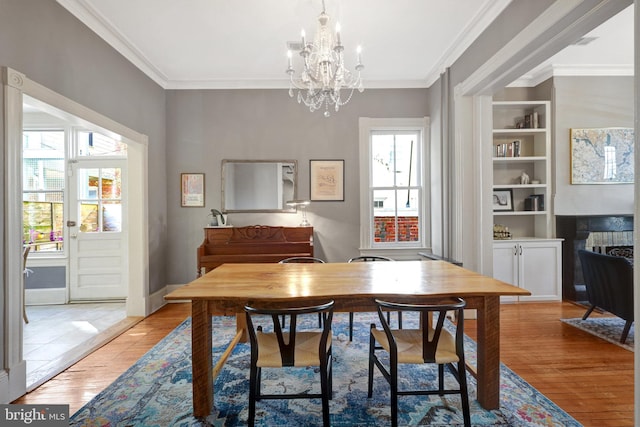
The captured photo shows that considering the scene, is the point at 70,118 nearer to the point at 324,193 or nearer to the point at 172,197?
the point at 172,197

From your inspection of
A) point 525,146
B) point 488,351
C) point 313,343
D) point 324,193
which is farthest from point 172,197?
point 525,146

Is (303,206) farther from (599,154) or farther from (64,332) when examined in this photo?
(599,154)

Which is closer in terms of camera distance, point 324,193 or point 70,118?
point 70,118

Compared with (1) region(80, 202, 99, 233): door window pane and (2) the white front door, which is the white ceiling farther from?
(1) region(80, 202, 99, 233): door window pane

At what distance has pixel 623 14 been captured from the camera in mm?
2896

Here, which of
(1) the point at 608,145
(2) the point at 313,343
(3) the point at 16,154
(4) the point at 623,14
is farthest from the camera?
(1) the point at 608,145

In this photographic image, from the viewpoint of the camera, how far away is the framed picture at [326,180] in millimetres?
4375

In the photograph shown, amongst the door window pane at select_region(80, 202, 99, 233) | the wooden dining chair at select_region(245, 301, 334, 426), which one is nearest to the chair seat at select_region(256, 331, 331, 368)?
the wooden dining chair at select_region(245, 301, 334, 426)

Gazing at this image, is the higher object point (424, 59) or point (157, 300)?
point (424, 59)

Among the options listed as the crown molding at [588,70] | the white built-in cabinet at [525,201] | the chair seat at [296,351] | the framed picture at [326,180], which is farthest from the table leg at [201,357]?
the crown molding at [588,70]

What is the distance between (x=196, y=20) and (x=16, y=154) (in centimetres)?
190

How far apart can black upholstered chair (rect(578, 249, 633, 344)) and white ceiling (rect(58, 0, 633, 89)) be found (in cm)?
235

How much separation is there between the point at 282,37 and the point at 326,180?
187cm

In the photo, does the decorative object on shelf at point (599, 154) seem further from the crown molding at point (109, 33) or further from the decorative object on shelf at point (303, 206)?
the crown molding at point (109, 33)
